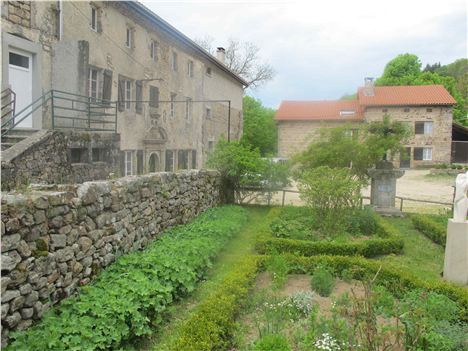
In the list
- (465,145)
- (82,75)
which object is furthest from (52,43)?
(465,145)

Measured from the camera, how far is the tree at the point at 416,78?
4962 centimetres

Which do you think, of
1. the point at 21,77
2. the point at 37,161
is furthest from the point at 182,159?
the point at 37,161

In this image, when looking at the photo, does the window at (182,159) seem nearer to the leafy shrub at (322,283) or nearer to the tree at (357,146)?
the tree at (357,146)

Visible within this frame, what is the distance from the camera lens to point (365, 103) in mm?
38969

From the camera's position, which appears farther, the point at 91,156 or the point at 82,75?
the point at 82,75

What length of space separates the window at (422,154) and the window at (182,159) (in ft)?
85.8

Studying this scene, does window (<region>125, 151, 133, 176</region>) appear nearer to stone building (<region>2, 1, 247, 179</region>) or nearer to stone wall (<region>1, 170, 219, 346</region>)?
stone building (<region>2, 1, 247, 179</region>)

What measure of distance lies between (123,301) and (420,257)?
7.46 meters

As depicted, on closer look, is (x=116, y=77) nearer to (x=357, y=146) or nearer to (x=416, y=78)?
(x=357, y=146)

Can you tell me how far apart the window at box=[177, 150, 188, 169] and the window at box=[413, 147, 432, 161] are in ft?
85.8

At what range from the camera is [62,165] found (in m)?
10.4

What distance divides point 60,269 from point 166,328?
1576 millimetres

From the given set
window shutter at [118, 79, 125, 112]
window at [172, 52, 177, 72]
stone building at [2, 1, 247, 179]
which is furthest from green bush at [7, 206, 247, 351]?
window at [172, 52, 177, 72]

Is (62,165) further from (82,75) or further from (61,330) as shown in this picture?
(61,330)
